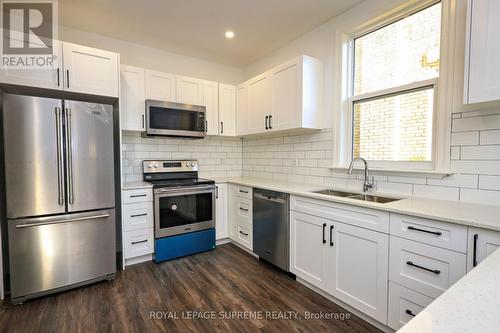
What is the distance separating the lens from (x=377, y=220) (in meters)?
1.78

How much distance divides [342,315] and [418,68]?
2.16 m

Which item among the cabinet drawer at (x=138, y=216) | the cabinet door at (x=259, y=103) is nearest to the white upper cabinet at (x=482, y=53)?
the cabinet door at (x=259, y=103)

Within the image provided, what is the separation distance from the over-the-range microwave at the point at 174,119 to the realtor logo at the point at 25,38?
3.32ft

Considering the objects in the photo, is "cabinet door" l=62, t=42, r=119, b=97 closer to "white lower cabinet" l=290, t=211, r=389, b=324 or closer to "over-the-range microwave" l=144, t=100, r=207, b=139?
"over-the-range microwave" l=144, t=100, r=207, b=139

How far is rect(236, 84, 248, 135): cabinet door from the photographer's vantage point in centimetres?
361

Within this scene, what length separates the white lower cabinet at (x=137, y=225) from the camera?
9.08 ft

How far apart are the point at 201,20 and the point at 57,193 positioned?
7.40 ft

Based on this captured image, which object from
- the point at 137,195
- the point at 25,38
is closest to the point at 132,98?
the point at 25,38

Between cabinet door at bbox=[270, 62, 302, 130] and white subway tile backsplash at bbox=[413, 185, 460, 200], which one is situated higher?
cabinet door at bbox=[270, 62, 302, 130]

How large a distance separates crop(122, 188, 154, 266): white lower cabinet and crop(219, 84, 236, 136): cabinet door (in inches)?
57.4

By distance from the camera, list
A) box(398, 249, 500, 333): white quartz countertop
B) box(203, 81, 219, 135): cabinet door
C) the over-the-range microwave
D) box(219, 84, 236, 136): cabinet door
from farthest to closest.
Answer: box(219, 84, 236, 136): cabinet door → box(203, 81, 219, 135): cabinet door → the over-the-range microwave → box(398, 249, 500, 333): white quartz countertop

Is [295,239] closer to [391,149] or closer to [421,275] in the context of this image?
[421,275]

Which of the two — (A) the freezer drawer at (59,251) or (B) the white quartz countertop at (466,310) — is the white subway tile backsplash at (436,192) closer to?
(B) the white quartz countertop at (466,310)

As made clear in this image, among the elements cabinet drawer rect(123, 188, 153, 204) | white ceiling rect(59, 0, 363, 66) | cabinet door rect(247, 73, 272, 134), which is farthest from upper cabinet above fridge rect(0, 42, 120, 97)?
cabinet door rect(247, 73, 272, 134)
